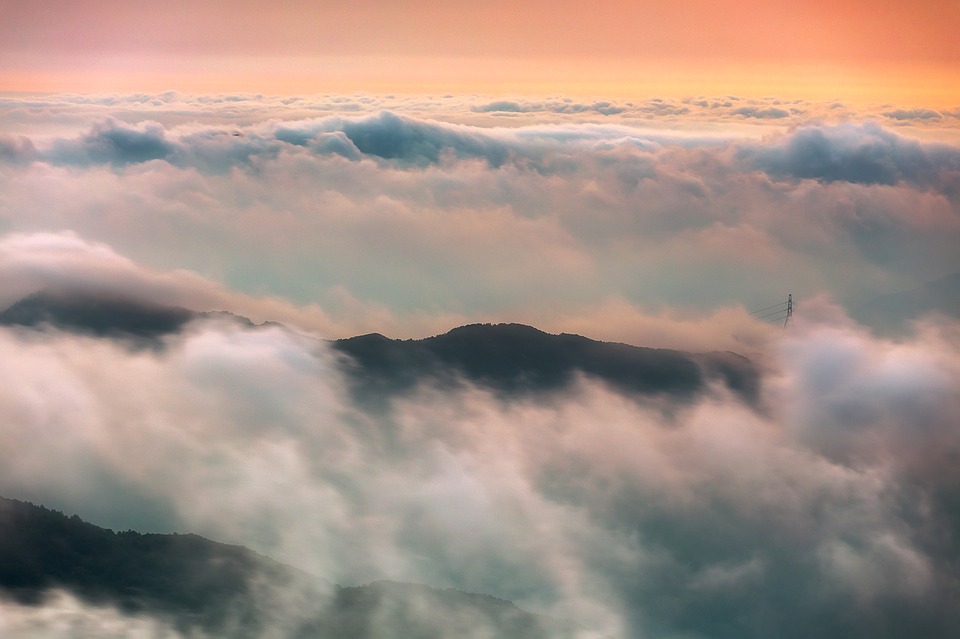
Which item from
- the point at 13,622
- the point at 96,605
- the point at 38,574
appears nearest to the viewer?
the point at 13,622

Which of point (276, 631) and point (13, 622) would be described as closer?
point (13, 622)

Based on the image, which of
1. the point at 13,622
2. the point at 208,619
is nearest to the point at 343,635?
the point at 208,619

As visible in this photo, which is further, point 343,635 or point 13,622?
point 343,635

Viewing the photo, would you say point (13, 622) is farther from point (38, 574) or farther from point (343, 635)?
point (343, 635)

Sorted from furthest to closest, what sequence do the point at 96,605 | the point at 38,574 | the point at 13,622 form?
1. the point at 38,574
2. the point at 96,605
3. the point at 13,622

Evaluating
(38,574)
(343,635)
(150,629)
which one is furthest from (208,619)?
(38,574)

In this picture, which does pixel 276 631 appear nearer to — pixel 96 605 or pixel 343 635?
pixel 343 635

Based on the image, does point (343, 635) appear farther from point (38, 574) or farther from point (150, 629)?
point (38, 574)

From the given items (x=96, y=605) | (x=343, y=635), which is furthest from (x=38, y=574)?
(x=343, y=635)
